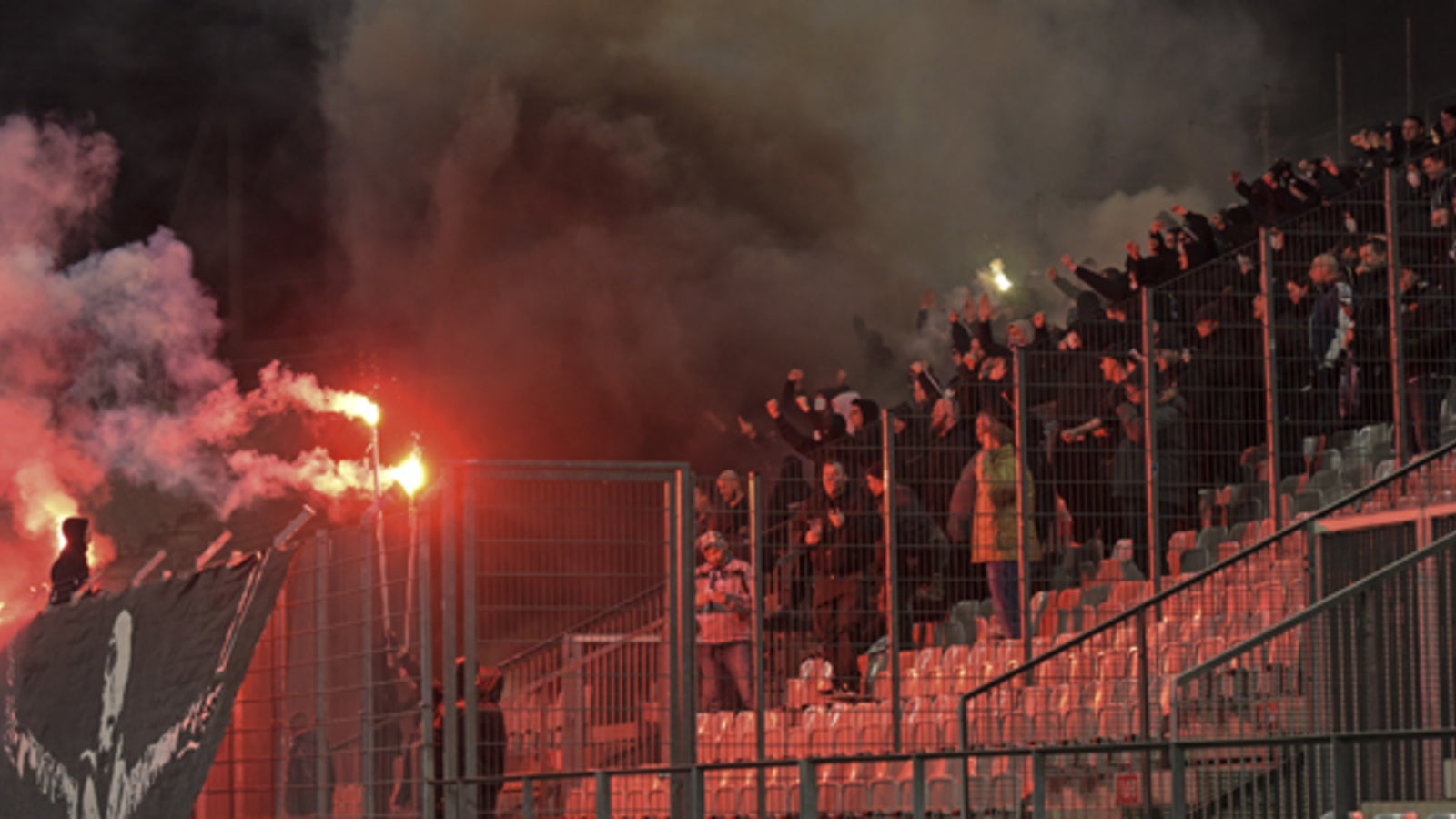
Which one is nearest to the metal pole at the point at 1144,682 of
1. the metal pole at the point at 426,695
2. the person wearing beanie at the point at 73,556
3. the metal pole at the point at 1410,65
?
the metal pole at the point at 426,695

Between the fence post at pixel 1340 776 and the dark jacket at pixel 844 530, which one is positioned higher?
the dark jacket at pixel 844 530

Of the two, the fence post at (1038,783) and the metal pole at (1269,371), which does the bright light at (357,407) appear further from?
the fence post at (1038,783)

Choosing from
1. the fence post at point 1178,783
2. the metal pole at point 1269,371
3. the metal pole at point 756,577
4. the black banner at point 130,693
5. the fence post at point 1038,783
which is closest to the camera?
the fence post at point 1178,783

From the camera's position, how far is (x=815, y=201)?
25516mm

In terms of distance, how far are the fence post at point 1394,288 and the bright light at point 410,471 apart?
14.7 metres

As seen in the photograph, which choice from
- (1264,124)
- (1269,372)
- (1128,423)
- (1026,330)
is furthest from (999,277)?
(1128,423)

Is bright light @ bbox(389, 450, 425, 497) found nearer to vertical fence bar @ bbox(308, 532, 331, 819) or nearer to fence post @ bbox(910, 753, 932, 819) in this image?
vertical fence bar @ bbox(308, 532, 331, 819)

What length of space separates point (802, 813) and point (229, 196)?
1898 centimetres

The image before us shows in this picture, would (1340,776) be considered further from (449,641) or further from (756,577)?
(756,577)

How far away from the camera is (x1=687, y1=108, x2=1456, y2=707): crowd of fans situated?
12.1m

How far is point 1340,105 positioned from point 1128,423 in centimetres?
960

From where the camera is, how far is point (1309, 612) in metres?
9.27

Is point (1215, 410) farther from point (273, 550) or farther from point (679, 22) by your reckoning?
point (679, 22)

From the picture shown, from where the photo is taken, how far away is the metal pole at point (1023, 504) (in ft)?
40.1
